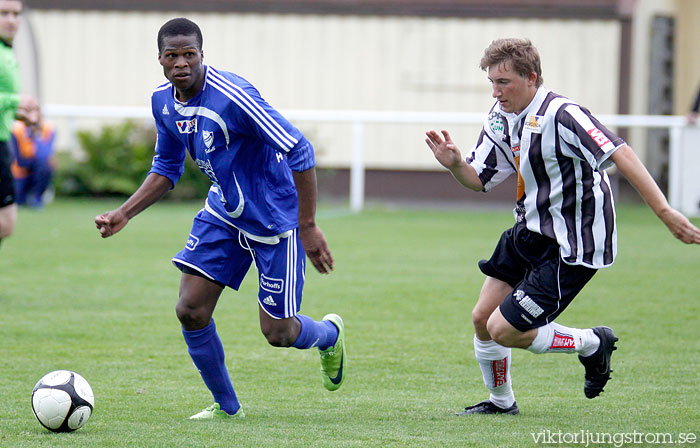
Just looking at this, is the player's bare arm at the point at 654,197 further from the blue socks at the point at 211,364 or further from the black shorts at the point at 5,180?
the black shorts at the point at 5,180

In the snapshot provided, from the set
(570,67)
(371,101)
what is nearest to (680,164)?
(570,67)

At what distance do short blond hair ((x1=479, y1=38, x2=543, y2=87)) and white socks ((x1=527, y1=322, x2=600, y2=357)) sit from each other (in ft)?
3.95

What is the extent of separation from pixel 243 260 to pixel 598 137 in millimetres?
1812

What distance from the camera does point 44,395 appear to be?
14.5 feet

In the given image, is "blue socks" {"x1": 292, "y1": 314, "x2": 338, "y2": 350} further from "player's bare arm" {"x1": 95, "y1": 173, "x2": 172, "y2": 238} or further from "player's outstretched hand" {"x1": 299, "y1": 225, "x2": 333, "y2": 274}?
"player's bare arm" {"x1": 95, "y1": 173, "x2": 172, "y2": 238}

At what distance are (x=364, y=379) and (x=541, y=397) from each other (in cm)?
104

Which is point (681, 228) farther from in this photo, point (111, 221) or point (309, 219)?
point (111, 221)

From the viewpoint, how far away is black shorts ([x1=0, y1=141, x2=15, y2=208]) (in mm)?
7602

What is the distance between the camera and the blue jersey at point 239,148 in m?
4.49

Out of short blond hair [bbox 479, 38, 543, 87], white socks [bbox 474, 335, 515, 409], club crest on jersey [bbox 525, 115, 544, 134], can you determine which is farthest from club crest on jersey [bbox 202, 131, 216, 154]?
white socks [bbox 474, 335, 515, 409]

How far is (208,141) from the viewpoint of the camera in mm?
4609

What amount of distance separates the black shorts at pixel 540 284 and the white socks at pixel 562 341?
0.08 metres

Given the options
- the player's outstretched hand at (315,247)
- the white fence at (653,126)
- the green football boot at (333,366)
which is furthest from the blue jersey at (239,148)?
the white fence at (653,126)

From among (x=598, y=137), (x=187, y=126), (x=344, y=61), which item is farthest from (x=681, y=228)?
(x=344, y=61)
